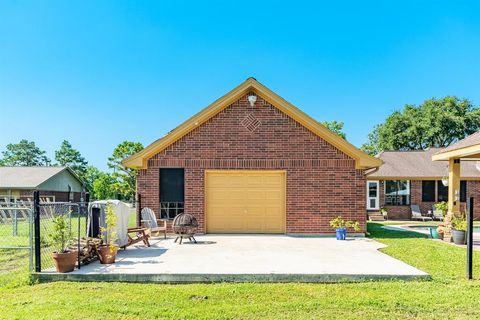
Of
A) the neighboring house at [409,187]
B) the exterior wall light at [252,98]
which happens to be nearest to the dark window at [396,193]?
the neighboring house at [409,187]

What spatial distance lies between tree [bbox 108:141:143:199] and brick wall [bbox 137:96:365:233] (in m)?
30.4

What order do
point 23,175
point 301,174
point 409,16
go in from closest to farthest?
point 301,174 → point 409,16 → point 23,175

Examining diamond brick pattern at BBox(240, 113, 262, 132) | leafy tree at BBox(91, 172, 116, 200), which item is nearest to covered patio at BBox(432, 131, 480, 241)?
diamond brick pattern at BBox(240, 113, 262, 132)

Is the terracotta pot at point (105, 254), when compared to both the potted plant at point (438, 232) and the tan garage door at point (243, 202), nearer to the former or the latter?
the tan garage door at point (243, 202)

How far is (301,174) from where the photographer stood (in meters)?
12.6

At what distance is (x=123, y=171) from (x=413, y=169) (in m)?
33.8

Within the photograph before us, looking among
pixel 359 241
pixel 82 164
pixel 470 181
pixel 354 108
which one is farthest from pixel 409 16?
pixel 82 164

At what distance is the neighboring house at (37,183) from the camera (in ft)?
87.8

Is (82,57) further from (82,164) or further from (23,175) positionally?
(82,164)

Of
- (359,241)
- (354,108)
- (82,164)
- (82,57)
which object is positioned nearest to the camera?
(359,241)

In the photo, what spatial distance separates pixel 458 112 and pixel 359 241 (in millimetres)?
35503

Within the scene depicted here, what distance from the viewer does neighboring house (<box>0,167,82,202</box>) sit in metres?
26.8

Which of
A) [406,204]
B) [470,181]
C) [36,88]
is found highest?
[36,88]

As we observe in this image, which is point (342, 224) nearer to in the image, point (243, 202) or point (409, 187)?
point (243, 202)
